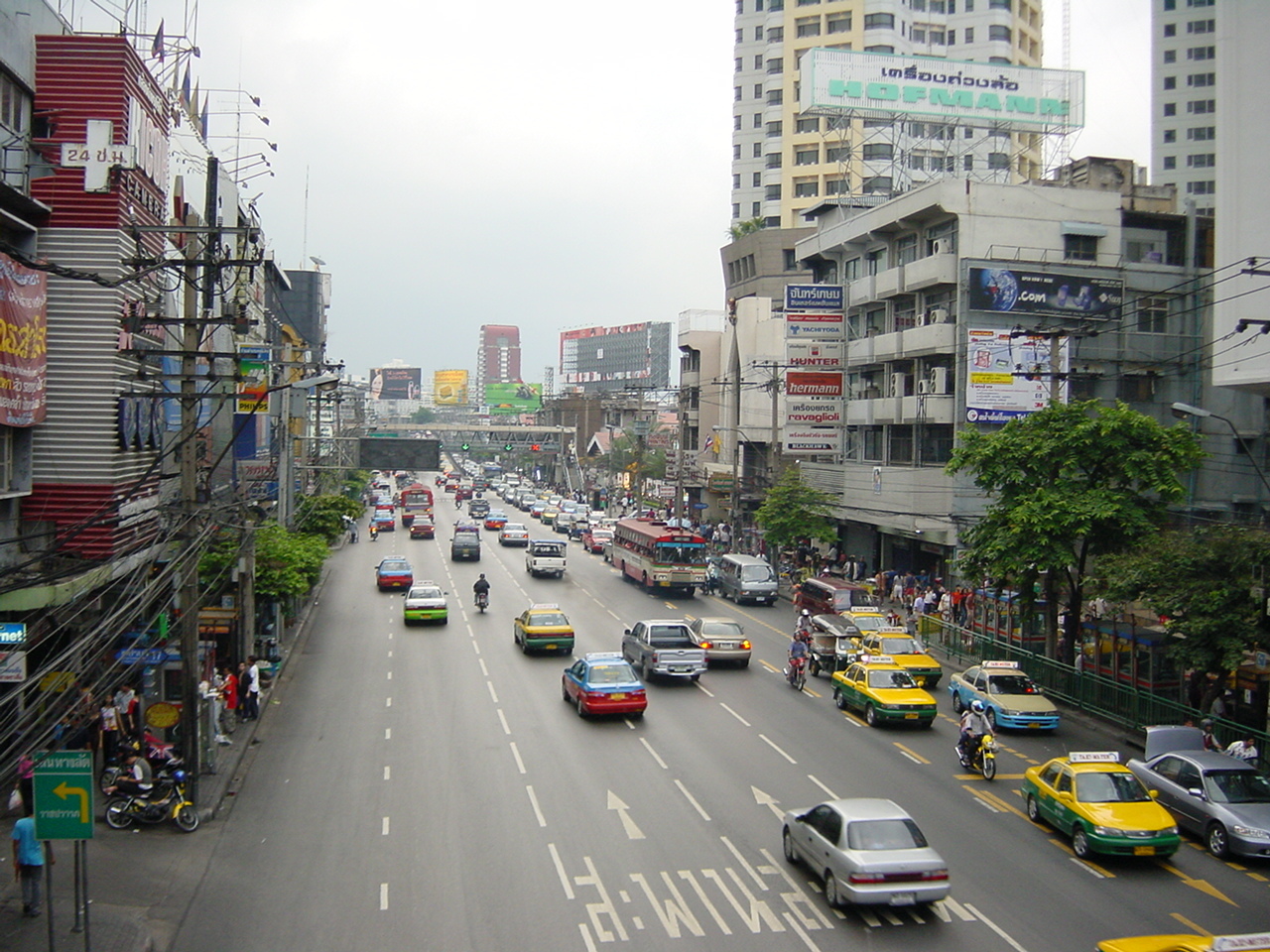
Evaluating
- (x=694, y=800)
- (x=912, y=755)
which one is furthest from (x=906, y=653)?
(x=694, y=800)

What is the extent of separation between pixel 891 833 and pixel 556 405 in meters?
141

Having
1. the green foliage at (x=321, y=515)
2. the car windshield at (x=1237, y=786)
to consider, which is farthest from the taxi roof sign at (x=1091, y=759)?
the green foliage at (x=321, y=515)

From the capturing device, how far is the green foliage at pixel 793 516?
174ft

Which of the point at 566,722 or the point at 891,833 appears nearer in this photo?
the point at 891,833

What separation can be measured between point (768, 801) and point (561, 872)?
4.95 m

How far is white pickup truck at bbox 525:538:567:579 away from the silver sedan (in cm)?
3935

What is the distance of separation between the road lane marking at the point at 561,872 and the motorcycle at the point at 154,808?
6.04m

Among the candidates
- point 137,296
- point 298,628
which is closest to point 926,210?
point 298,628

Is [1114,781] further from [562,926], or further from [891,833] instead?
[562,926]

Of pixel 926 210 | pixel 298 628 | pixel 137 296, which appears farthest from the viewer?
pixel 926 210

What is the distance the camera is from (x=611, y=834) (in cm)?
1822

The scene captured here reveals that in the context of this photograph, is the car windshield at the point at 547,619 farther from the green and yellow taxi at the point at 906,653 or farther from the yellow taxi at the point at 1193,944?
the yellow taxi at the point at 1193,944

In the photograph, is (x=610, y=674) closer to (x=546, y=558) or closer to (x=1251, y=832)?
(x=1251, y=832)

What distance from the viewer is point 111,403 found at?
22.9 meters
